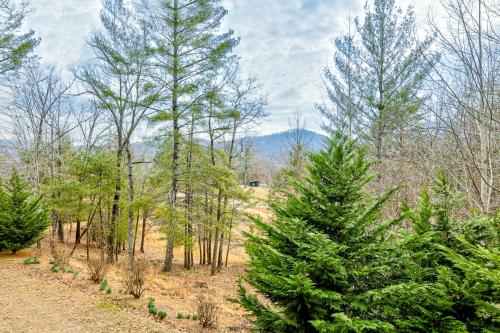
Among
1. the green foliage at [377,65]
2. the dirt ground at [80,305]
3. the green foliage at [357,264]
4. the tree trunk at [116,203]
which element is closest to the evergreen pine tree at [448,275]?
the green foliage at [357,264]

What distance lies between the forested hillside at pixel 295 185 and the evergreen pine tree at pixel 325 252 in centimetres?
2

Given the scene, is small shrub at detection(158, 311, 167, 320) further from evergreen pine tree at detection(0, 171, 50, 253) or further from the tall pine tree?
evergreen pine tree at detection(0, 171, 50, 253)

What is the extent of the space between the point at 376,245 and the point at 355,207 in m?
0.49

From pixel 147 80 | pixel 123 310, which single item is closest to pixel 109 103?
pixel 147 80

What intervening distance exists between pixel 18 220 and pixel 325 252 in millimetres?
13235

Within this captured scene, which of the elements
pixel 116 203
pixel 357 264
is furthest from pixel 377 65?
pixel 116 203

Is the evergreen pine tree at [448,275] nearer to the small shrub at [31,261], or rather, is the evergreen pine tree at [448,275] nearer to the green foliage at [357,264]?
the green foliage at [357,264]

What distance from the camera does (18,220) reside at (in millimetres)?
11875

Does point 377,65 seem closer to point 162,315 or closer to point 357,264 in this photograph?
point 357,264

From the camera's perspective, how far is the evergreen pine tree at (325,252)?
3.15 metres

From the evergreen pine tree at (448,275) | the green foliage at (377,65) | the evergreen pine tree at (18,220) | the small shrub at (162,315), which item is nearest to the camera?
the evergreen pine tree at (448,275)

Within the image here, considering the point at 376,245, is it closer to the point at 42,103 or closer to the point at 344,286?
the point at 344,286

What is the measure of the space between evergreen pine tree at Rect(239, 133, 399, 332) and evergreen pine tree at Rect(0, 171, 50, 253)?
1200cm

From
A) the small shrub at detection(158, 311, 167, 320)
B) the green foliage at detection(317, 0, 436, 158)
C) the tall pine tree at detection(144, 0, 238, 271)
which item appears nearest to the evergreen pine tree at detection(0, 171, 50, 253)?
the tall pine tree at detection(144, 0, 238, 271)
